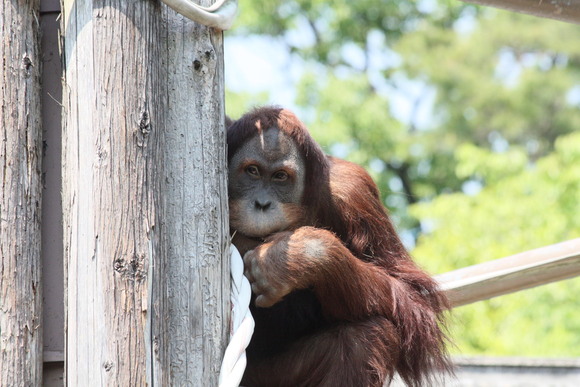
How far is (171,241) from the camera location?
7.45ft

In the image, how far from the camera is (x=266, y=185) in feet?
10.3

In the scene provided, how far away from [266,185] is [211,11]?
0.97 meters

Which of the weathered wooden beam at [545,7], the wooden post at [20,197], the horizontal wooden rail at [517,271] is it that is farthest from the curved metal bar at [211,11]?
the horizontal wooden rail at [517,271]

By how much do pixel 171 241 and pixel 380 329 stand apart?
3.38 ft

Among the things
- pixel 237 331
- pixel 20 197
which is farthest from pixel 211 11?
pixel 237 331

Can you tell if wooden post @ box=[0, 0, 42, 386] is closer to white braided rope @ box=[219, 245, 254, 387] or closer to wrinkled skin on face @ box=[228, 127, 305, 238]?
white braided rope @ box=[219, 245, 254, 387]

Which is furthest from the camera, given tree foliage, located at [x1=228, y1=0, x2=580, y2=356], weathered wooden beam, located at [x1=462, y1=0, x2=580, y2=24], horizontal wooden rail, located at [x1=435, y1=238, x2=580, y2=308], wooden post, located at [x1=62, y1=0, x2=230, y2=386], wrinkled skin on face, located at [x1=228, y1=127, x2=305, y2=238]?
tree foliage, located at [x1=228, y1=0, x2=580, y2=356]

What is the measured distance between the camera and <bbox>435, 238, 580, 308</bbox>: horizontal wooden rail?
3533 mm

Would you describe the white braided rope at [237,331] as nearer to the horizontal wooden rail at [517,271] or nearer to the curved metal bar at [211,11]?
the curved metal bar at [211,11]

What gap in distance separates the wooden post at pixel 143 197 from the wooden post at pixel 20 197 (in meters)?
0.11

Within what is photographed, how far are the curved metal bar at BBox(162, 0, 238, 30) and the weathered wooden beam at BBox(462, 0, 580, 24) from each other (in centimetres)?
112

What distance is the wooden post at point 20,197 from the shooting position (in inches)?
87.3

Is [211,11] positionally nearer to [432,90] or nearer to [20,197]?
[20,197]

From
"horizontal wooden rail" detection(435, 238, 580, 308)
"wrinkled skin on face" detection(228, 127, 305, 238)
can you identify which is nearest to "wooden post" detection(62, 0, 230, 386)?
"wrinkled skin on face" detection(228, 127, 305, 238)
